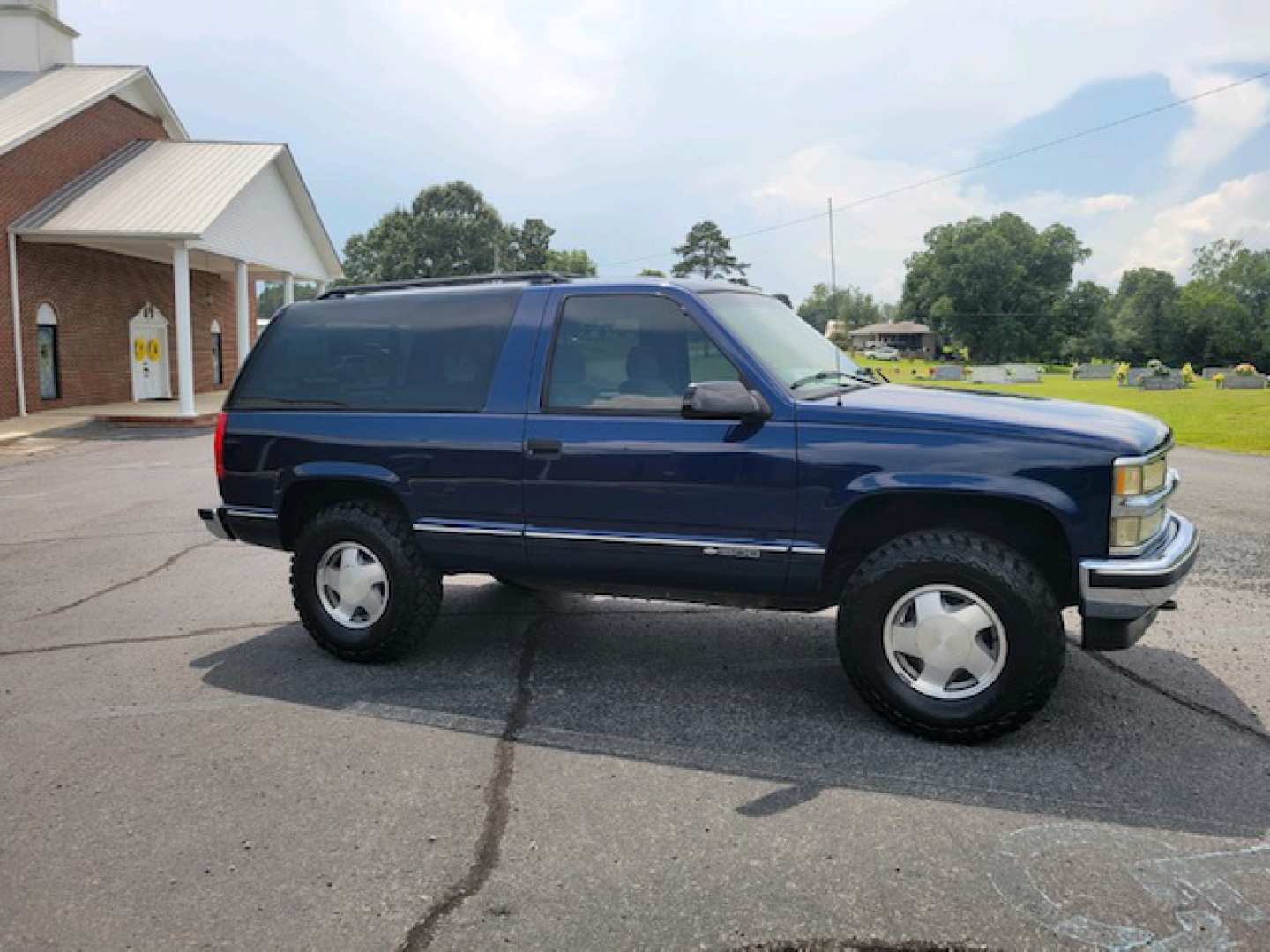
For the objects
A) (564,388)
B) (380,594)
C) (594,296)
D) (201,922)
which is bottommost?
(201,922)

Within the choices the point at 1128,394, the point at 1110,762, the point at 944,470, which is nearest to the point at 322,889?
the point at 944,470

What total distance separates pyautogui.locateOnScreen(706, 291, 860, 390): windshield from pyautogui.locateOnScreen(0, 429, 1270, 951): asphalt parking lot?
157cm

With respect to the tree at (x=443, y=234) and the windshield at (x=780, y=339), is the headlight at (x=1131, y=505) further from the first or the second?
the tree at (x=443, y=234)

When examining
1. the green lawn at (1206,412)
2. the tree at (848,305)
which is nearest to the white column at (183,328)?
the green lawn at (1206,412)

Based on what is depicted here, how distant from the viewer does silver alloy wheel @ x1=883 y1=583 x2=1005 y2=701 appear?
4.00 m

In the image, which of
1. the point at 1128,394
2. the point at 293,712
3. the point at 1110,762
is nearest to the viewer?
the point at 1110,762

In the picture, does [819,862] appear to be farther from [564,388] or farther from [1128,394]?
[1128,394]

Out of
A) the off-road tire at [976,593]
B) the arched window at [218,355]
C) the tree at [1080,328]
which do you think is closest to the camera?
the off-road tire at [976,593]

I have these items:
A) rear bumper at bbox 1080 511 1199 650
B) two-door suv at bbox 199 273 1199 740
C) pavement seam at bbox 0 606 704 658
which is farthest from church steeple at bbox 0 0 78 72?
rear bumper at bbox 1080 511 1199 650

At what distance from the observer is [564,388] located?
471cm

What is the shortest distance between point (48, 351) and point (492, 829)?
2443 cm

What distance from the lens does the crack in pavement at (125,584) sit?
249 inches

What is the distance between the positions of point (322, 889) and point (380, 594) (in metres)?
2.28

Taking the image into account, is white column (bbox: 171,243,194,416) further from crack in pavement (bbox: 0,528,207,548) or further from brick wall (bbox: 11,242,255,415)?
crack in pavement (bbox: 0,528,207,548)
